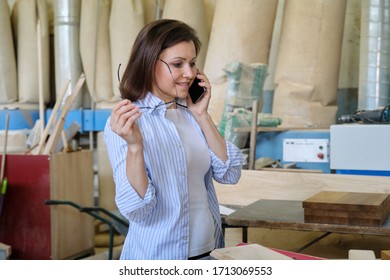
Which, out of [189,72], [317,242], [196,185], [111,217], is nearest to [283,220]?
[196,185]

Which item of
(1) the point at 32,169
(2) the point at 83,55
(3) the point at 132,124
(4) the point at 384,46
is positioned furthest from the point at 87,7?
(3) the point at 132,124

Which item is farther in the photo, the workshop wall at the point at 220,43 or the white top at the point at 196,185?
the workshop wall at the point at 220,43

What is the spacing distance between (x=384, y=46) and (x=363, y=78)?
0.18m

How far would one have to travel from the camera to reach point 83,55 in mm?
3271

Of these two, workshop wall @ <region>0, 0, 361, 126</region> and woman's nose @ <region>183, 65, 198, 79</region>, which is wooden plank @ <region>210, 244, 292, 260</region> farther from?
workshop wall @ <region>0, 0, 361, 126</region>

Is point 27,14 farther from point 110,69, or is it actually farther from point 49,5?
point 110,69

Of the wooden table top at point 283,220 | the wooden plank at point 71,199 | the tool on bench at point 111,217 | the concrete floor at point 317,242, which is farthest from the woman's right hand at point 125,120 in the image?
the wooden plank at point 71,199

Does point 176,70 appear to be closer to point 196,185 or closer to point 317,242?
point 196,185

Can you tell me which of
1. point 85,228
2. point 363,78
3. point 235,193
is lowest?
point 85,228

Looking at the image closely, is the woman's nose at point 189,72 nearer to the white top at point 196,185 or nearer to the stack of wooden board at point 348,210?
the white top at point 196,185

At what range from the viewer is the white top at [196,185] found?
107 cm
